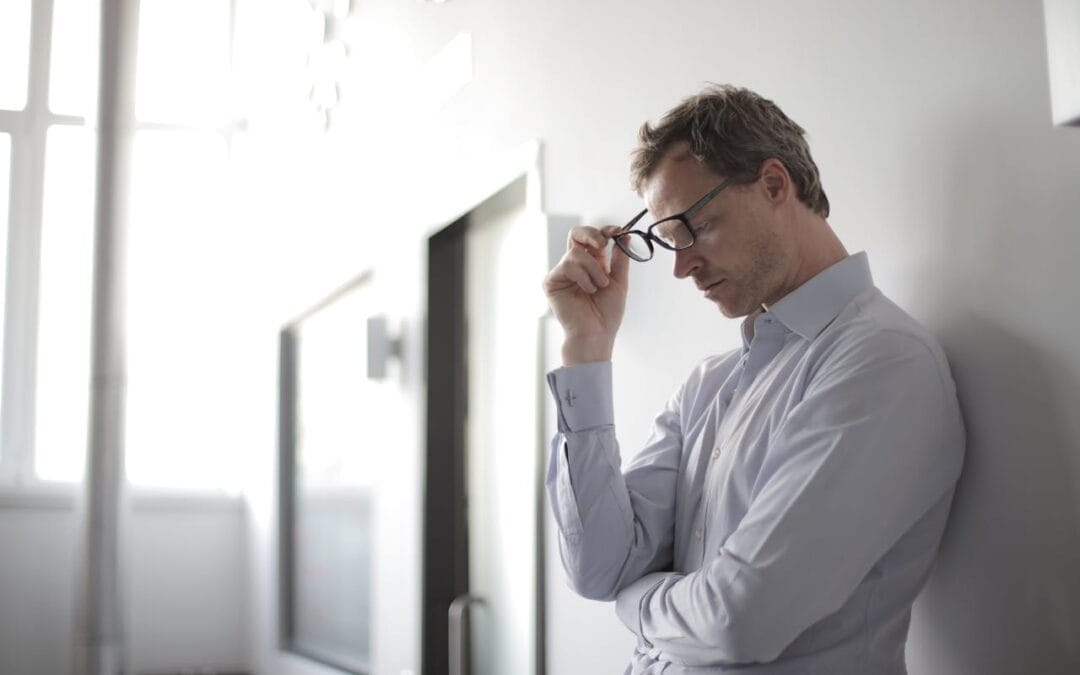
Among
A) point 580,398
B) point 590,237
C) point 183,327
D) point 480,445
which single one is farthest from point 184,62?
point 580,398

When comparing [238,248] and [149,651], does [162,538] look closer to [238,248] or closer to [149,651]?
[149,651]

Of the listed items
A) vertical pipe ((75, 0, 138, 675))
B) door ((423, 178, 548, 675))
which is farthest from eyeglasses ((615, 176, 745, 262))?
vertical pipe ((75, 0, 138, 675))

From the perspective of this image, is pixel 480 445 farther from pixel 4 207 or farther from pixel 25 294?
pixel 4 207

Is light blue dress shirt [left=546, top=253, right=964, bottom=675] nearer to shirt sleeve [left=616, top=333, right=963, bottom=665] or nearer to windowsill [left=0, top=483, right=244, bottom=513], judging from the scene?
shirt sleeve [left=616, top=333, right=963, bottom=665]

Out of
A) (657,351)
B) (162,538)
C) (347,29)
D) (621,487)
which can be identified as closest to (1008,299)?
(621,487)

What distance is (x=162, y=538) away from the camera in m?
6.42

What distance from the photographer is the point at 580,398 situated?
177cm

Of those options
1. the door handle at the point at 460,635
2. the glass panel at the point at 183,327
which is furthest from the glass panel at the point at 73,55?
the door handle at the point at 460,635

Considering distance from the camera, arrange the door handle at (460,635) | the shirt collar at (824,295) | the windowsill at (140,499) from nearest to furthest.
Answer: the shirt collar at (824,295)
the door handle at (460,635)
the windowsill at (140,499)

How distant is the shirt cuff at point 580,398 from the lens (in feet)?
5.76

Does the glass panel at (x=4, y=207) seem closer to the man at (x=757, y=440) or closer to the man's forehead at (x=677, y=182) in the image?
the man at (x=757, y=440)

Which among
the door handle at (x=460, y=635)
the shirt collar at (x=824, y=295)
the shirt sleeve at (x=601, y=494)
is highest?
the shirt collar at (x=824, y=295)

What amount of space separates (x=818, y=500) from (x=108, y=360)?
7.16ft

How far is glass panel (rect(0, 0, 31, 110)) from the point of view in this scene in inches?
257
